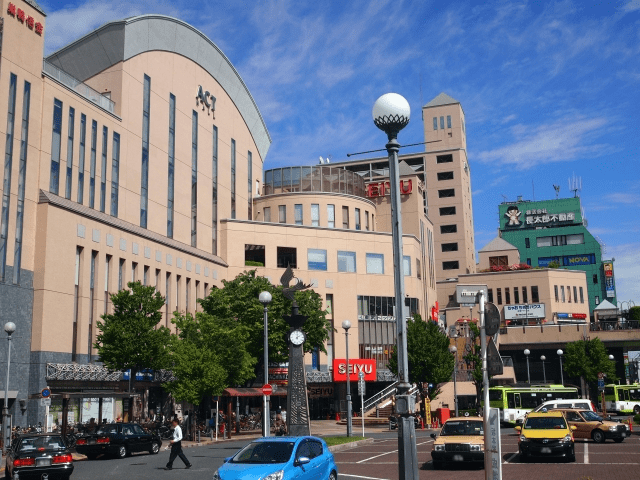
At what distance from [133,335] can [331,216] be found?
38.9 m

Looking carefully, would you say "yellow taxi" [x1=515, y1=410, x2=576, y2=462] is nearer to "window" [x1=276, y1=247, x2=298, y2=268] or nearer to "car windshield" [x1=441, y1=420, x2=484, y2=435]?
"car windshield" [x1=441, y1=420, x2=484, y2=435]

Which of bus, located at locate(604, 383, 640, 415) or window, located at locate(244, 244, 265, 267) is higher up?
window, located at locate(244, 244, 265, 267)

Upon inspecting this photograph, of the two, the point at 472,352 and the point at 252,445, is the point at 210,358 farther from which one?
the point at 472,352

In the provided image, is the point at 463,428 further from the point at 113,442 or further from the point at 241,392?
the point at 241,392

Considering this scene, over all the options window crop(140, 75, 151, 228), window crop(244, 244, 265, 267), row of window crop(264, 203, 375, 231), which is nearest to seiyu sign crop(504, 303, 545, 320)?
row of window crop(264, 203, 375, 231)

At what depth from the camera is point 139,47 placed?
55000 mm

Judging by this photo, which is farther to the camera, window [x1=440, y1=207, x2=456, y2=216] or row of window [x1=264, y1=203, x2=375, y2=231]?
window [x1=440, y1=207, x2=456, y2=216]

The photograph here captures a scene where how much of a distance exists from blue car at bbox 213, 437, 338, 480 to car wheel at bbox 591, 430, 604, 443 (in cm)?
1940

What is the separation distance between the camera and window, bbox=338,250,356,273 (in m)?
70.6

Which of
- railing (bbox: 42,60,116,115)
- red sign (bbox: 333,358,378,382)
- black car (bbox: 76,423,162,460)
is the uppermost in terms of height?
railing (bbox: 42,60,116,115)

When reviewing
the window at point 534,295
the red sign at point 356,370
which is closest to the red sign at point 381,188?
the window at point 534,295

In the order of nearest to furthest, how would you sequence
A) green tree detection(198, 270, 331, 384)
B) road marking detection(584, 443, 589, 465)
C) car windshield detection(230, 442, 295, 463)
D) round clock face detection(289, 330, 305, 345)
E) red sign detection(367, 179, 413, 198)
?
car windshield detection(230, 442, 295, 463), road marking detection(584, 443, 589, 465), round clock face detection(289, 330, 305, 345), green tree detection(198, 270, 331, 384), red sign detection(367, 179, 413, 198)

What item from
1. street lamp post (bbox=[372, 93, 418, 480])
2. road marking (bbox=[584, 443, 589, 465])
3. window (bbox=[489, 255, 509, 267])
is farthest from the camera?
window (bbox=[489, 255, 509, 267])

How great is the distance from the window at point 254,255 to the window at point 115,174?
1961 centimetres
